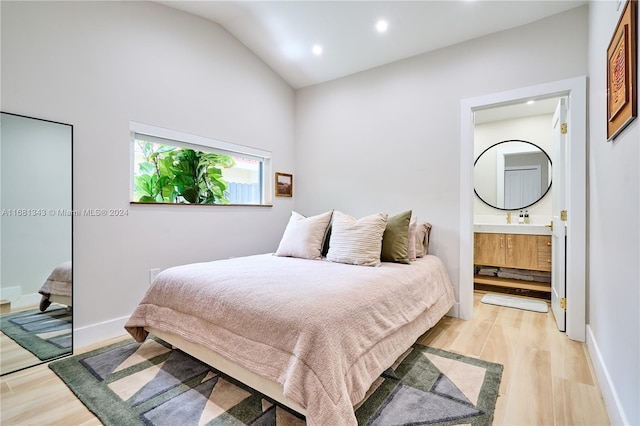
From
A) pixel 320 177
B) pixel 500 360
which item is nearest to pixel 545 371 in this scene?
pixel 500 360

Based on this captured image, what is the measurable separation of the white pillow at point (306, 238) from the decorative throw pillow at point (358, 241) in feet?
0.52

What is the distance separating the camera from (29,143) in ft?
6.68

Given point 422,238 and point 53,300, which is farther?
point 422,238

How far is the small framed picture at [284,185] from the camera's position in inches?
153

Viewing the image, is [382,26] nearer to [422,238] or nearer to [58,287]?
[422,238]

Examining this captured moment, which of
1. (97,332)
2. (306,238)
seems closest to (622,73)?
(306,238)

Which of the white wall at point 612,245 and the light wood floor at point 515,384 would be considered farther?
the light wood floor at point 515,384

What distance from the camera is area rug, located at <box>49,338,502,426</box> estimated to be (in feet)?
4.83

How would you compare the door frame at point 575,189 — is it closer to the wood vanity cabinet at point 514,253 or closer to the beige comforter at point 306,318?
the beige comforter at point 306,318

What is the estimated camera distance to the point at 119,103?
2469 mm

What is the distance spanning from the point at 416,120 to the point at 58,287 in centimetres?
337

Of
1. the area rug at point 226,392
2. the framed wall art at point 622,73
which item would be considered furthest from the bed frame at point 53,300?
the framed wall art at point 622,73

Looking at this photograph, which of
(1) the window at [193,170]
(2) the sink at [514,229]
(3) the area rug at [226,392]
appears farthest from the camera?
(2) the sink at [514,229]

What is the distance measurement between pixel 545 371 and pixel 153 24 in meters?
4.02
